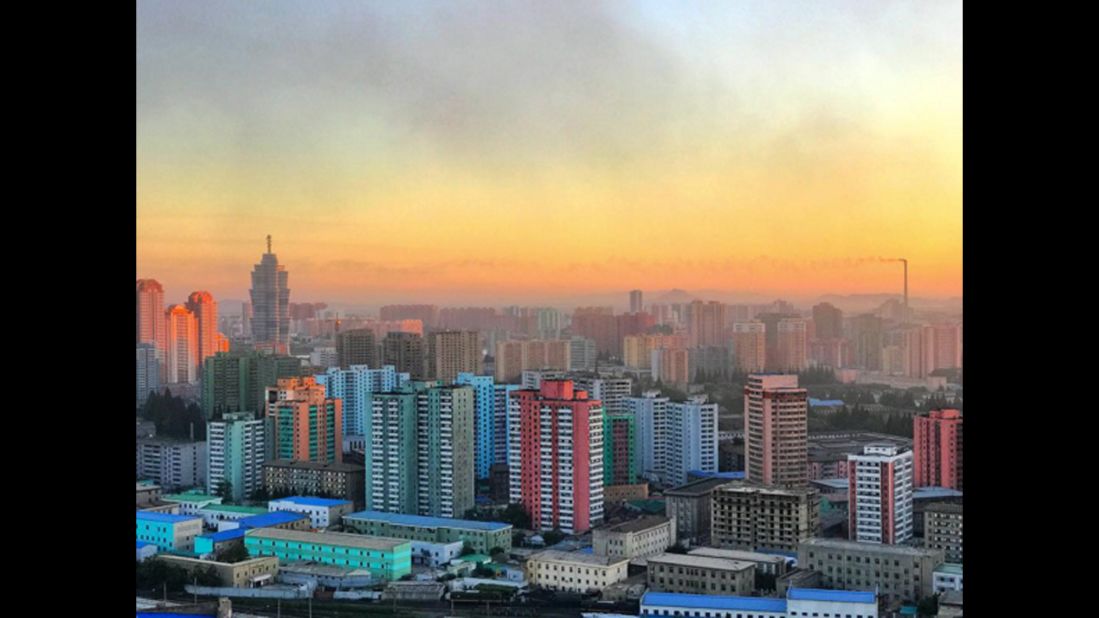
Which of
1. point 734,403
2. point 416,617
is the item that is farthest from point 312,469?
point 734,403

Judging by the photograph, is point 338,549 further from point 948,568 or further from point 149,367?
point 948,568

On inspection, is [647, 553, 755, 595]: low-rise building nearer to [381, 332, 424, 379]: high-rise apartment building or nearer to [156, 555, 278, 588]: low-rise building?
[156, 555, 278, 588]: low-rise building

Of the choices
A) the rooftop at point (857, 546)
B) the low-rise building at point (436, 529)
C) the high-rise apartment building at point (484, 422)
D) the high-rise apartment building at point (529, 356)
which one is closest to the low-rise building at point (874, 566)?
the rooftop at point (857, 546)

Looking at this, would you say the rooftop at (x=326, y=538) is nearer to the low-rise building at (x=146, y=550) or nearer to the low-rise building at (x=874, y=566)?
the low-rise building at (x=146, y=550)

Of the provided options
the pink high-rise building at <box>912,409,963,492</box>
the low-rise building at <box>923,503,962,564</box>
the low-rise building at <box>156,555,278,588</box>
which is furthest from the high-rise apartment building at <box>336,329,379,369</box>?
the low-rise building at <box>923,503,962,564</box>

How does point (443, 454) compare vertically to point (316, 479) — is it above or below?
above

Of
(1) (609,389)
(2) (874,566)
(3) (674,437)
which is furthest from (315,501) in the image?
(2) (874,566)
